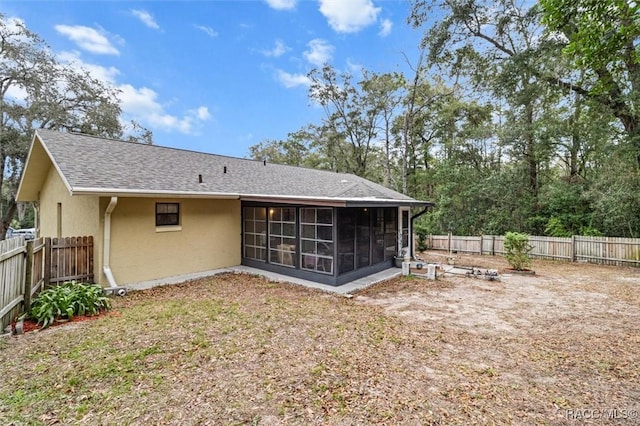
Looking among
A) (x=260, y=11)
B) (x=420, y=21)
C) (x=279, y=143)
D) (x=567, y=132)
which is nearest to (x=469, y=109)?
(x=567, y=132)

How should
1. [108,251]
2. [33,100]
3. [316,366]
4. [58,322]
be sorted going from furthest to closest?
1. [33,100]
2. [108,251]
3. [58,322]
4. [316,366]

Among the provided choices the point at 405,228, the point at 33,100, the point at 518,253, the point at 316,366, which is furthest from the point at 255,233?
the point at 33,100

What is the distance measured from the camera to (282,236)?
8.56 metres

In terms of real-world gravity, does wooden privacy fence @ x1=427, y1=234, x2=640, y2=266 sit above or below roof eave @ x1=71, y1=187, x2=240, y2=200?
below

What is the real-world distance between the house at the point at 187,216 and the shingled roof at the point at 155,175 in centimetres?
3

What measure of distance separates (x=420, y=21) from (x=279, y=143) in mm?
19051

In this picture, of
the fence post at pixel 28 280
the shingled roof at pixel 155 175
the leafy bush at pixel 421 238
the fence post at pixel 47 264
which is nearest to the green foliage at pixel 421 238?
the leafy bush at pixel 421 238

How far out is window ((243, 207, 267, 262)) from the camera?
9094 mm

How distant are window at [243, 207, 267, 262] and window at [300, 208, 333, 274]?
1.60 metres

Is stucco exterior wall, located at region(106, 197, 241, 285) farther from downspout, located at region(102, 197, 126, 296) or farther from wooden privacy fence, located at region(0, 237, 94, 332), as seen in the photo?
wooden privacy fence, located at region(0, 237, 94, 332)

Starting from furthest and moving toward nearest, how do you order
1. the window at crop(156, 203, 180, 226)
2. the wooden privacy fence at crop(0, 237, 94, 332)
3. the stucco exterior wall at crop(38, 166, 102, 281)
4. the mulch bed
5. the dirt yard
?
the window at crop(156, 203, 180, 226) < the stucco exterior wall at crop(38, 166, 102, 281) < the mulch bed < the wooden privacy fence at crop(0, 237, 94, 332) < the dirt yard

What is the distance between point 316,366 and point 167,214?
6.37m

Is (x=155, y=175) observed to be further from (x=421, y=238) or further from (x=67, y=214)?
(x=421, y=238)

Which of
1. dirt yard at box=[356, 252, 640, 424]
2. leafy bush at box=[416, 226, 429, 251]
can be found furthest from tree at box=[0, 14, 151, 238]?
dirt yard at box=[356, 252, 640, 424]
